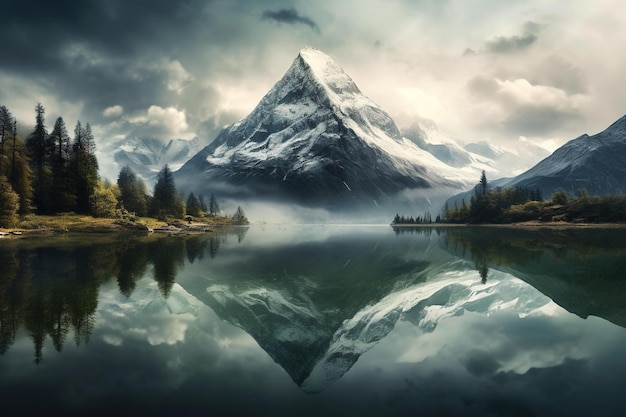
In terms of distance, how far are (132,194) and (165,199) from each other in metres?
21.0

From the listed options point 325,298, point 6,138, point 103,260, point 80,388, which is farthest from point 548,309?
point 6,138

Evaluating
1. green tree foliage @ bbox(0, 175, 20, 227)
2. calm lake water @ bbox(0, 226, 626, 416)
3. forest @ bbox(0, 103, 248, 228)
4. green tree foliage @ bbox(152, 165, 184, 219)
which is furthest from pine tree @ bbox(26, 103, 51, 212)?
calm lake water @ bbox(0, 226, 626, 416)

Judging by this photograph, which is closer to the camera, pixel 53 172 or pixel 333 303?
pixel 333 303

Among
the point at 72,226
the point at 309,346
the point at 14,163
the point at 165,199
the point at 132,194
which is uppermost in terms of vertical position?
the point at 14,163

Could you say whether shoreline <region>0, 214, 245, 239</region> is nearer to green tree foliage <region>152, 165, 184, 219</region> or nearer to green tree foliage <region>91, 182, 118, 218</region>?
green tree foliage <region>91, 182, 118, 218</region>

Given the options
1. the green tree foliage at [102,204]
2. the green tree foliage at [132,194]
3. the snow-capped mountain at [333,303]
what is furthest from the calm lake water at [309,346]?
the green tree foliage at [132,194]

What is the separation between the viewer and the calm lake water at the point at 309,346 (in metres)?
11.0

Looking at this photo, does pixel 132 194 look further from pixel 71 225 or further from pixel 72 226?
pixel 72 226

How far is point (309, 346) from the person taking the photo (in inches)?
685

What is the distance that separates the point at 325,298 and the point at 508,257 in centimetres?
3522

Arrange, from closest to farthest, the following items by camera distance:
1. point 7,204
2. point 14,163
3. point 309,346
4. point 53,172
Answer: point 309,346 < point 7,204 < point 14,163 < point 53,172

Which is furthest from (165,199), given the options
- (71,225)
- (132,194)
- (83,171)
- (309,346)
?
(309,346)

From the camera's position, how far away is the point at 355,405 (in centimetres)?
1100

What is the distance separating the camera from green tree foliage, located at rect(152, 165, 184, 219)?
169 meters
